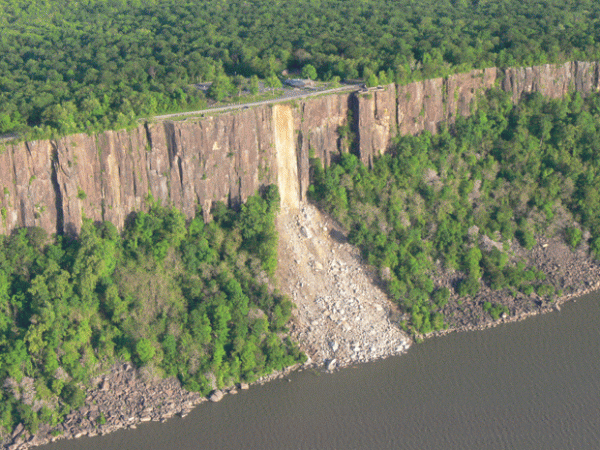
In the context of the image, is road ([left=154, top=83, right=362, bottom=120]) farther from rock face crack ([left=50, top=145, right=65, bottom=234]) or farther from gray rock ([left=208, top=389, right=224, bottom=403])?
gray rock ([left=208, top=389, right=224, bottom=403])

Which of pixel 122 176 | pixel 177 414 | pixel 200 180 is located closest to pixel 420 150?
pixel 200 180

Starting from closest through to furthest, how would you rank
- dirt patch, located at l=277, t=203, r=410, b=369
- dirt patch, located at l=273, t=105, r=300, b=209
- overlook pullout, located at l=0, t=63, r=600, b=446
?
overlook pullout, located at l=0, t=63, r=600, b=446
dirt patch, located at l=277, t=203, r=410, b=369
dirt patch, located at l=273, t=105, r=300, b=209

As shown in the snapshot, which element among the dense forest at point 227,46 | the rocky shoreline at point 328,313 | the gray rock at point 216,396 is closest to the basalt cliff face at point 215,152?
the dense forest at point 227,46

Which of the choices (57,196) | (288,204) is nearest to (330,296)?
(288,204)

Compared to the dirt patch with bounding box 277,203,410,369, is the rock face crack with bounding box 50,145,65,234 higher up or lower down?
→ higher up

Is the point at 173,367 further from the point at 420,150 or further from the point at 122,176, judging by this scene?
the point at 420,150

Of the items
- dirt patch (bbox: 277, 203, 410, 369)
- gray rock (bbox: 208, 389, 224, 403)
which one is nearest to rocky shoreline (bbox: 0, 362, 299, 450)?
gray rock (bbox: 208, 389, 224, 403)

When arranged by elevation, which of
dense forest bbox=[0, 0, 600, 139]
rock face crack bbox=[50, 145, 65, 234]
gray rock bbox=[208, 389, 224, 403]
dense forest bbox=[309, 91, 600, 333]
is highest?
dense forest bbox=[0, 0, 600, 139]
